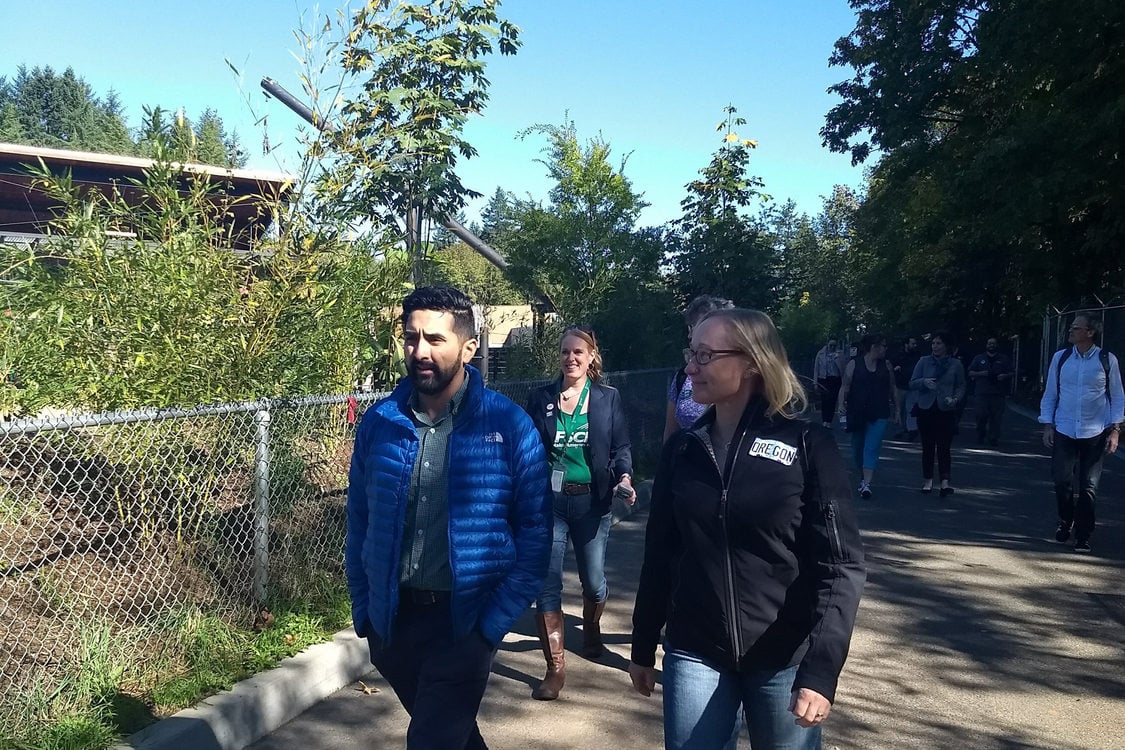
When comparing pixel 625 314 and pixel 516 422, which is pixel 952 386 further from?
pixel 516 422

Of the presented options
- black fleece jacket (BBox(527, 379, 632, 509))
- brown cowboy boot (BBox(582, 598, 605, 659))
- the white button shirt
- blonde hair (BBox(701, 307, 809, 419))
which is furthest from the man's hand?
the white button shirt

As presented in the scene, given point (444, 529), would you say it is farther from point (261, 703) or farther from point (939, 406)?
point (939, 406)

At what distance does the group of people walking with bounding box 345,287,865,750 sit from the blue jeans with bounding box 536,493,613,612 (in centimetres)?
207

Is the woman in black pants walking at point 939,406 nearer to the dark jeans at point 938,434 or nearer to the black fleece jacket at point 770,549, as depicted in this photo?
the dark jeans at point 938,434

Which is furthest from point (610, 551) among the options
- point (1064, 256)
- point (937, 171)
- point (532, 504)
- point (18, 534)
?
point (1064, 256)

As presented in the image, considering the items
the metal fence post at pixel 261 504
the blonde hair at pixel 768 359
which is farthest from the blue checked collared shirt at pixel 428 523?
the metal fence post at pixel 261 504

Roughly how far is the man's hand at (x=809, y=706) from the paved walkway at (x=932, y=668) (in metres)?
2.09

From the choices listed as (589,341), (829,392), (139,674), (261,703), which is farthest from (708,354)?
(829,392)

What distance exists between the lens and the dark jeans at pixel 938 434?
11320 millimetres

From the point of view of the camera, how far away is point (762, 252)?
58.0 feet

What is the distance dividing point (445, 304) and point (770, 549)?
1.26m

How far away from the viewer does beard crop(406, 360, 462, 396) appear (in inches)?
122

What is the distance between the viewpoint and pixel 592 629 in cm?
572

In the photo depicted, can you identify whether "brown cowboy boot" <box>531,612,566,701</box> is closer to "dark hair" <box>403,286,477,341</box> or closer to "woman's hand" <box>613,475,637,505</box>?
"woman's hand" <box>613,475,637,505</box>
